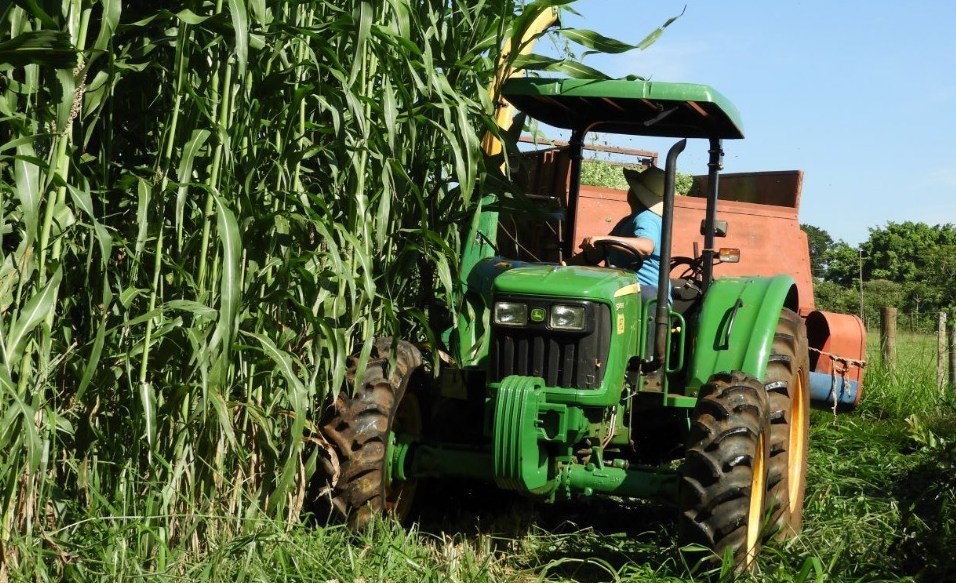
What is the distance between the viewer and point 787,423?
4.73 m

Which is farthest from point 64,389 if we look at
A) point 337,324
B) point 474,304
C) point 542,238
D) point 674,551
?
point 542,238

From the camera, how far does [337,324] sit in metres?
4.16

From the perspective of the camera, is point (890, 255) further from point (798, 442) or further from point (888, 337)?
point (798, 442)

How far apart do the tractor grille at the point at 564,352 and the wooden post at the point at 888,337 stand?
5.89 meters

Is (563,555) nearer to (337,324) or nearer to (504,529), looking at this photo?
(504,529)

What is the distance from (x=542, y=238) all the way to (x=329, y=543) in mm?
3375

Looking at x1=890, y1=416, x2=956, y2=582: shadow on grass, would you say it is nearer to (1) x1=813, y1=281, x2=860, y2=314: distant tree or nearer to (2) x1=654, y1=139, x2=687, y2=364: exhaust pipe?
(2) x1=654, y1=139, x2=687, y2=364: exhaust pipe

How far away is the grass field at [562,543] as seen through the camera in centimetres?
369

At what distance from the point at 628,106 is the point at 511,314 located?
1.21 m

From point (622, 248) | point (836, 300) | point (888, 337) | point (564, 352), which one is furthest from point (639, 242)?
point (836, 300)

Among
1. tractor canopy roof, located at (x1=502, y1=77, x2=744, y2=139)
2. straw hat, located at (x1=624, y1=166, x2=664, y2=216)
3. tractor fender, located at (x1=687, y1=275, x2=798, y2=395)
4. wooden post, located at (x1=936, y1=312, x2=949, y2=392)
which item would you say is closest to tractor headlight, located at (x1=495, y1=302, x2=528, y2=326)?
tractor fender, located at (x1=687, y1=275, x2=798, y2=395)

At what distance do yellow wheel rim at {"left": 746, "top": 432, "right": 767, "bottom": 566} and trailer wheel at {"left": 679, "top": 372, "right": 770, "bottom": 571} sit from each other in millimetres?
42

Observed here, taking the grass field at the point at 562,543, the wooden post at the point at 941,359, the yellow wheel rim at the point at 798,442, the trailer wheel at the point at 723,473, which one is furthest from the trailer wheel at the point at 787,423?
the wooden post at the point at 941,359

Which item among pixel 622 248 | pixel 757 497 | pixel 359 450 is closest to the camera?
pixel 359 450
